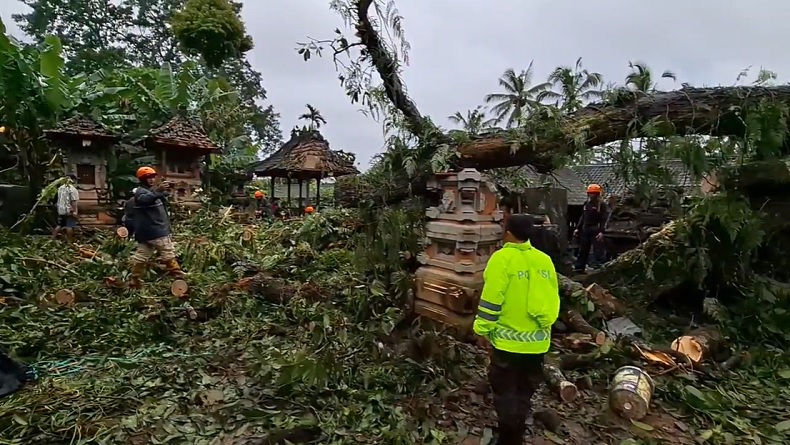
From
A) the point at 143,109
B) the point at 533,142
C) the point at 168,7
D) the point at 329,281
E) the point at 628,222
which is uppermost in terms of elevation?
the point at 168,7

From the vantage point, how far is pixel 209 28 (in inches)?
709

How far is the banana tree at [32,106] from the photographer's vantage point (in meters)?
9.70

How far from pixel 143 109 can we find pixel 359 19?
401 inches

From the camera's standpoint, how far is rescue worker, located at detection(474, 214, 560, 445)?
9.83ft

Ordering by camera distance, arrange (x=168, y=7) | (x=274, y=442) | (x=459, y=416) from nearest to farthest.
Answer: (x=274, y=442) → (x=459, y=416) → (x=168, y=7)

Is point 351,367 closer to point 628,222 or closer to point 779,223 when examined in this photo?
point 779,223

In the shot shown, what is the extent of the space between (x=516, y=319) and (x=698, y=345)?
8.66 ft

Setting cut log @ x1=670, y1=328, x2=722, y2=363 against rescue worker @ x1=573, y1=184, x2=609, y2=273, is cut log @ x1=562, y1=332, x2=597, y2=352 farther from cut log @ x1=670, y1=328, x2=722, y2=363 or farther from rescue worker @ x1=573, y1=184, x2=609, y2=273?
rescue worker @ x1=573, y1=184, x2=609, y2=273

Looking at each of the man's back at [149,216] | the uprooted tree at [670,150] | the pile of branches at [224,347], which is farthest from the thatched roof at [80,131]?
the uprooted tree at [670,150]

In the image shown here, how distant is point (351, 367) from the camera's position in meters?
4.12

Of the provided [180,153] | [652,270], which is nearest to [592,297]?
[652,270]

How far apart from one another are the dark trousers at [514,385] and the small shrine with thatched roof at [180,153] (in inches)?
389

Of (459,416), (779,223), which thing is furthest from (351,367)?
(779,223)

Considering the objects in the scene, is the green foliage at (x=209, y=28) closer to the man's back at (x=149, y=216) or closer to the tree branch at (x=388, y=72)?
the man's back at (x=149, y=216)
